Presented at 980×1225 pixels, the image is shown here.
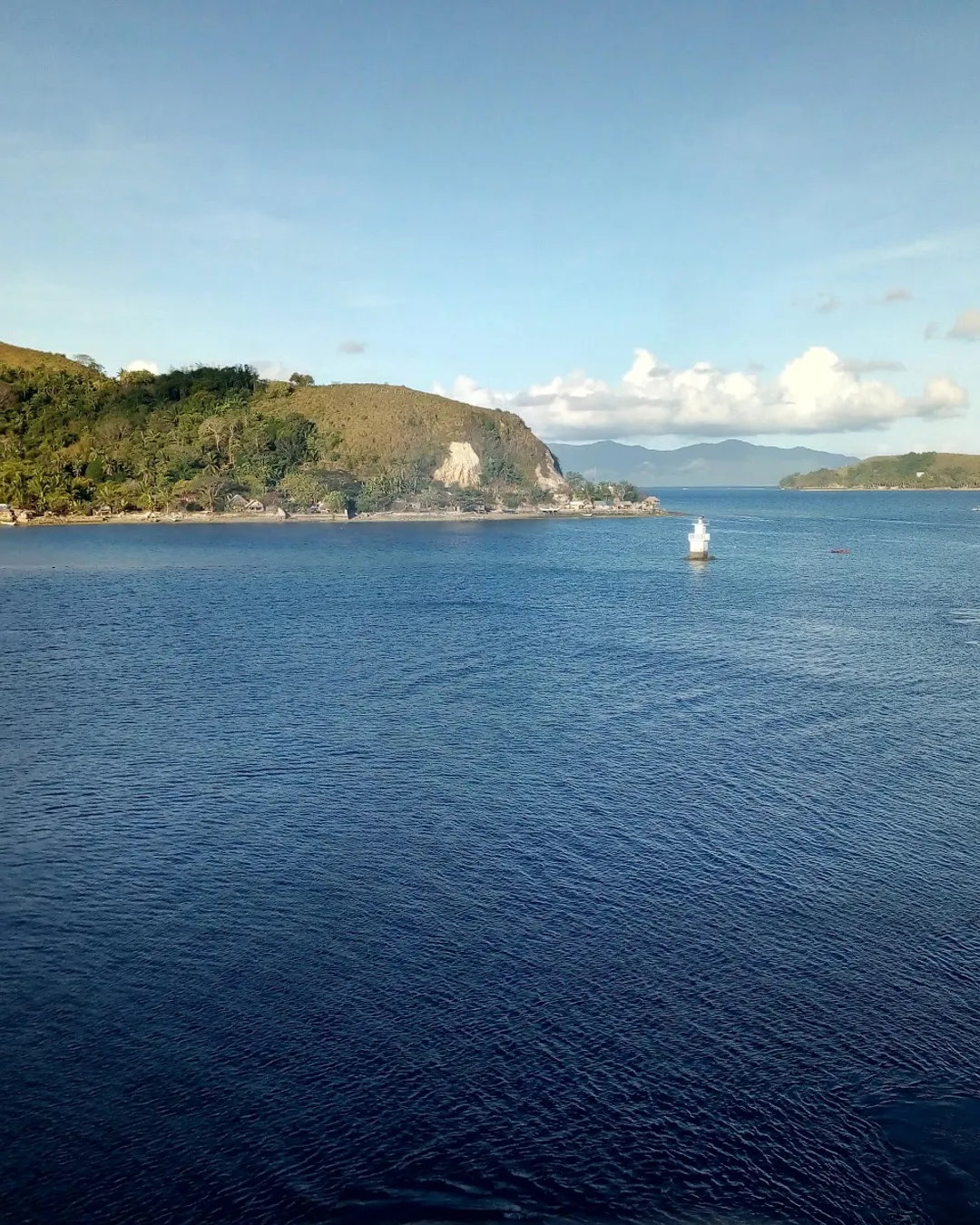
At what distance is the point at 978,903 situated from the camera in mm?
27234

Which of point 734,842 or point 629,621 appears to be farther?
point 629,621

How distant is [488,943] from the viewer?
25125 millimetres

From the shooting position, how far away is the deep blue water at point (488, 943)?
17281mm

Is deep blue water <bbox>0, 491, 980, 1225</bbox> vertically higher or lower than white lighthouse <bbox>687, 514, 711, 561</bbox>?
lower

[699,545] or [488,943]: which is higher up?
[699,545]

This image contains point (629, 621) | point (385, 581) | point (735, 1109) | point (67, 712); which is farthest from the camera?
point (385, 581)

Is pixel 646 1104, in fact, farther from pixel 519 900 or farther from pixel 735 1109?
pixel 519 900

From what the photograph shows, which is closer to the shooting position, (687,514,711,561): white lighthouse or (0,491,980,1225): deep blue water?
(0,491,980,1225): deep blue water

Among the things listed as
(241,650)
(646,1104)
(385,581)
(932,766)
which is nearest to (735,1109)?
(646,1104)

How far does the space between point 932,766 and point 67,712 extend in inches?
1606

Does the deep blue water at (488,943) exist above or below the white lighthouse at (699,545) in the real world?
below

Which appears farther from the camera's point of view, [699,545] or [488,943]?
[699,545]

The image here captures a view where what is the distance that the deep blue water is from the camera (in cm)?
1728

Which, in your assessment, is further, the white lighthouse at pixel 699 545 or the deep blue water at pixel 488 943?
the white lighthouse at pixel 699 545
